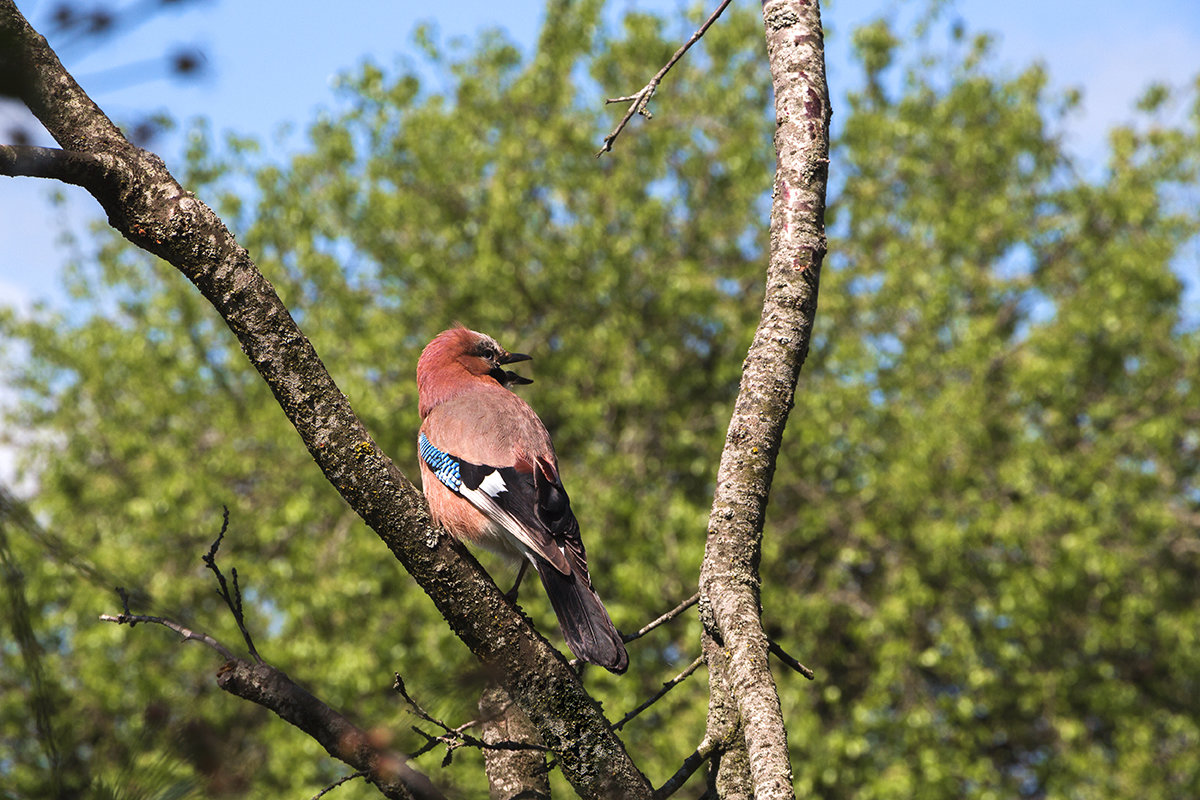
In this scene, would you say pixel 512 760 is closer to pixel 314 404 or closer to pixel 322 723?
pixel 322 723

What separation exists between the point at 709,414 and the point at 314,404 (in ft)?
41.0

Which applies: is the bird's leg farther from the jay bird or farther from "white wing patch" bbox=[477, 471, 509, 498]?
"white wing patch" bbox=[477, 471, 509, 498]

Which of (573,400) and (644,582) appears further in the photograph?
(573,400)

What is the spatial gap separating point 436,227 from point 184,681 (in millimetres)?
6283

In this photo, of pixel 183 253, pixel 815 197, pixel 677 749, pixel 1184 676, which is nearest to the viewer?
pixel 183 253

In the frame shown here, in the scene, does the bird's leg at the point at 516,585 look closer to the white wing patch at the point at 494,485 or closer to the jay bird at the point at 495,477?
the jay bird at the point at 495,477

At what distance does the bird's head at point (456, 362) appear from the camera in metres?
4.95

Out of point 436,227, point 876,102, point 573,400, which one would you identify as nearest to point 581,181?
point 436,227

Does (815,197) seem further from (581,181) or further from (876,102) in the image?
(876,102)

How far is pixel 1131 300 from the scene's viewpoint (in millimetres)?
13562

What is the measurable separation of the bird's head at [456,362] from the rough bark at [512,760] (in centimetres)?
212

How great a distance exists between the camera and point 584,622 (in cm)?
349

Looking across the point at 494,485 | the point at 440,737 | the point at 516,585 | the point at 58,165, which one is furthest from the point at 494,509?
the point at 58,165

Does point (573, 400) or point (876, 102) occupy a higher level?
point (876, 102)
